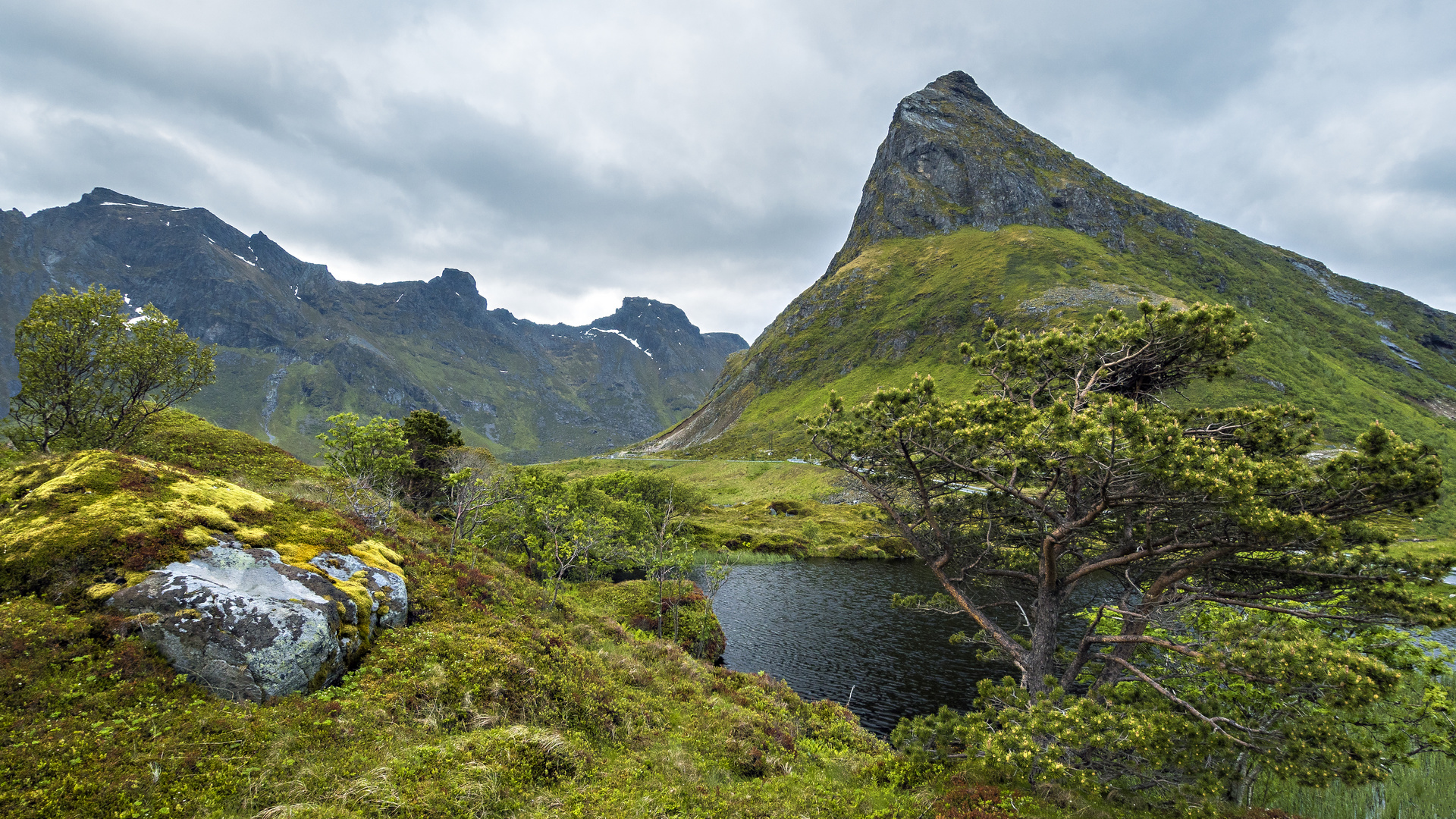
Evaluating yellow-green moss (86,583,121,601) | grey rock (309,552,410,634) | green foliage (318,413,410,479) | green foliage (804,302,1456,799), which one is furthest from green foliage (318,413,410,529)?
green foliage (804,302,1456,799)

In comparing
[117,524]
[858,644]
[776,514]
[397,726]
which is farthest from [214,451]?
[776,514]

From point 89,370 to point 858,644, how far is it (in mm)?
48291

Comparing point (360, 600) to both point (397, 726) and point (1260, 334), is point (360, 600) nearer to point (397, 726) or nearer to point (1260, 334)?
point (397, 726)

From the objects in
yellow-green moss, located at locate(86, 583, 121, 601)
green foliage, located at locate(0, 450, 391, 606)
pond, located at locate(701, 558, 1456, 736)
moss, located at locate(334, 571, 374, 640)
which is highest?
green foliage, located at locate(0, 450, 391, 606)

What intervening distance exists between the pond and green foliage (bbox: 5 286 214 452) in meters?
37.0

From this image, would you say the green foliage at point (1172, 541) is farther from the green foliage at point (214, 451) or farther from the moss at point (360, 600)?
the green foliage at point (214, 451)

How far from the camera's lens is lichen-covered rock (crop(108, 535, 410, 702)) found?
1105cm

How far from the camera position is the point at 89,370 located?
81.4 feet

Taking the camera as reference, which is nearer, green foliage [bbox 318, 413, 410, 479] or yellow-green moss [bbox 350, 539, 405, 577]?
yellow-green moss [bbox 350, 539, 405, 577]

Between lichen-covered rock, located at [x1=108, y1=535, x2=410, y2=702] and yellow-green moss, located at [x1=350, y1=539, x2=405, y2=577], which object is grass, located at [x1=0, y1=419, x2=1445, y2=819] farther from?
lichen-covered rock, located at [x1=108, y1=535, x2=410, y2=702]

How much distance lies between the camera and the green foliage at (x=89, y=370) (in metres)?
23.7

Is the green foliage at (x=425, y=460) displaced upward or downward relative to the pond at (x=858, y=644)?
upward

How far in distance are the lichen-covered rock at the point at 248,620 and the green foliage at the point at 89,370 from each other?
60.8 ft

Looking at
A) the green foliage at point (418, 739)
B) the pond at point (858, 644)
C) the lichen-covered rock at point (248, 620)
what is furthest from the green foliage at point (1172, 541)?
the lichen-covered rock at point (248, 620)
